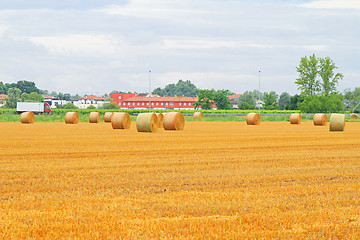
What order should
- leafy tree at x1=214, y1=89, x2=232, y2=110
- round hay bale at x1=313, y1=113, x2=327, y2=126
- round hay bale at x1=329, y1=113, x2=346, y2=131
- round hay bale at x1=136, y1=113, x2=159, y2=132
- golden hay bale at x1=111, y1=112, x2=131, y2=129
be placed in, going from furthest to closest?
1. leafy tree at x1=214, y1=89, x2=232, y2=110
2. round hay bale at x1=313, y1=113, x2=327, y2=126
3. golden hay bale at x1=111, y1=112, x2=131, y2=129
4. round hay bale at x1=329, y1=113, x2=346, y2=131
5. round hay bale at x1=136, y1=113, x2=159, y2=132

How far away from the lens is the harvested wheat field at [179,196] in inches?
275

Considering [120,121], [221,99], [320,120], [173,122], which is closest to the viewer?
[173,122]

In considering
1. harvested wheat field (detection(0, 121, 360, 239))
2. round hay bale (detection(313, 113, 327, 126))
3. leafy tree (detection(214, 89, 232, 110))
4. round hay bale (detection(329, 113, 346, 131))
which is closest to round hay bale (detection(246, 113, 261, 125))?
round hay bale (detection(313, 113, 327, 126))

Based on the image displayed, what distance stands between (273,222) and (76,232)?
293 cm

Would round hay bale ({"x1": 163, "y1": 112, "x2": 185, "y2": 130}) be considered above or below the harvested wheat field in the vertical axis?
above

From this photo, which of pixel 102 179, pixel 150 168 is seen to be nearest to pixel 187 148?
pixel 150 168

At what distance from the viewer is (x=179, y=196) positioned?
9.12m

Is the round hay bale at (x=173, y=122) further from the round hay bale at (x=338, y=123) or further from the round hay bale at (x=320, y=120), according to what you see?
the round hay bale at (x=320, y=120)

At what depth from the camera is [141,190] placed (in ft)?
31.8

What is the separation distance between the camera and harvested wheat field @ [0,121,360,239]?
6.97 metres

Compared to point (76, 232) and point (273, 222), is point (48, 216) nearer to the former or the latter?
point (76, 232)

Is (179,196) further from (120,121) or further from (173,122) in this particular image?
(120,121)

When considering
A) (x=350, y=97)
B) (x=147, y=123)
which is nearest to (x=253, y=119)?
(x=147, y=123)

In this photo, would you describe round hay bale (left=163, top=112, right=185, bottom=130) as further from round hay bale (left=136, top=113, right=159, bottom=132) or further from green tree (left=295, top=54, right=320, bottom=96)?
green tree (left=295, top=54, right=320, bottom=96)
